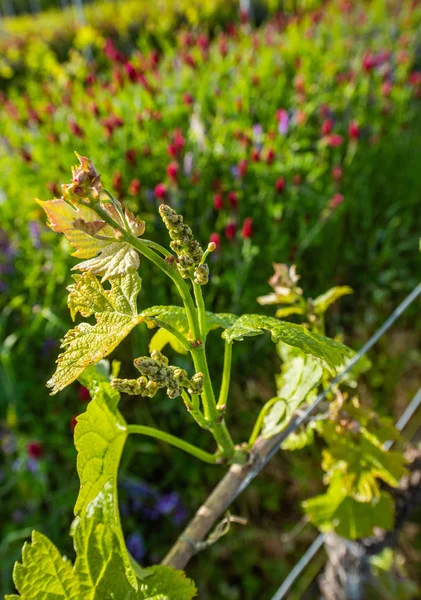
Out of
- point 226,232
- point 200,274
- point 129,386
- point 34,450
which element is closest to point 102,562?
point 129,386

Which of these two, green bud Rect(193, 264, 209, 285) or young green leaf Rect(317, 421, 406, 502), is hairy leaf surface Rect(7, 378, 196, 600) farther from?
young green leaf Rect(317, 421, 406, 502)

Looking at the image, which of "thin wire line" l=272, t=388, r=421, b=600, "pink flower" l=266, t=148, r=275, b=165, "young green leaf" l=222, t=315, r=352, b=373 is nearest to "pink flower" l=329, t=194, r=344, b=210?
"pink flower" l=266, t=148, r=275, b=165

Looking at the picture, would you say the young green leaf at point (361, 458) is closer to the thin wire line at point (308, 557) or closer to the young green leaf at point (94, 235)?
the thin wire line at point (308, 557)

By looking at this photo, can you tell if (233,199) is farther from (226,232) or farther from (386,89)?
(386,89)

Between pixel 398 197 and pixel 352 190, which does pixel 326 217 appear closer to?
pixel 352 190

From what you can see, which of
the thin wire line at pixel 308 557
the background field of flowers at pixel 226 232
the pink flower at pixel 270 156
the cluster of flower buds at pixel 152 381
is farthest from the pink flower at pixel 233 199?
the cluster of flower buds at pixel 152 381

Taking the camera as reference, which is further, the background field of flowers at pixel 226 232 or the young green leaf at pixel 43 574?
the background field of flowers at pixel 226 232
